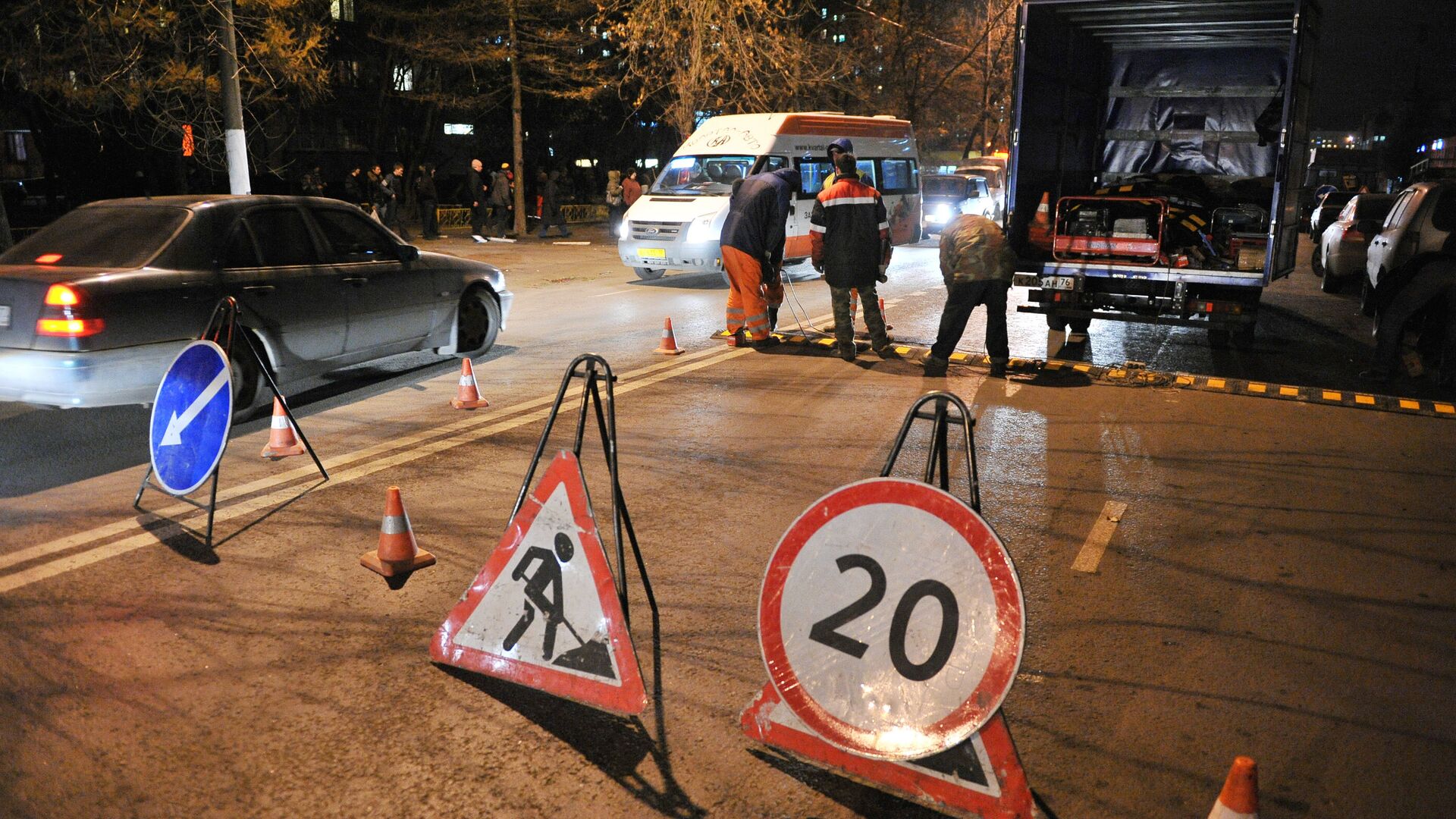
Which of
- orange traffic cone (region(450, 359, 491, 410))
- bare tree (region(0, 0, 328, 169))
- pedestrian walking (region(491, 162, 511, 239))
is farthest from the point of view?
pedestrian walking (region(491, 162, 511, 239))

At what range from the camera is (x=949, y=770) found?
3006 mm

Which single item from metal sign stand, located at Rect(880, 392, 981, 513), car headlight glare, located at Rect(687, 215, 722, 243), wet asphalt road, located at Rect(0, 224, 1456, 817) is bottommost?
wet asphalt road, located at Rect(0, 224, 1456, 817)

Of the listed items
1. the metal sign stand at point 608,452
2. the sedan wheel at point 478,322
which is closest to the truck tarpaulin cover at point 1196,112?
the sedan wheel at point 478,322

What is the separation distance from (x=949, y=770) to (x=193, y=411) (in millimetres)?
4140

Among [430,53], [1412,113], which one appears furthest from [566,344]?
[1412,113]

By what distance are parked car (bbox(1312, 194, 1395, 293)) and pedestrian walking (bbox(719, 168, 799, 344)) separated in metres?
9.94

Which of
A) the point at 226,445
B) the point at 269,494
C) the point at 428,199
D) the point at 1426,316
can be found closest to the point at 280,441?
the point at 269,494

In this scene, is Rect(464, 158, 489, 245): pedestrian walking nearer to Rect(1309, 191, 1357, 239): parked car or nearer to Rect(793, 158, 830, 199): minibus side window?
Rect(793, 158, 830, 199): minibus side window

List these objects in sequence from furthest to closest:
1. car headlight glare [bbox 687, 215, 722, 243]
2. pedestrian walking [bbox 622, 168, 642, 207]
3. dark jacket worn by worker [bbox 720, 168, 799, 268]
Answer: pedestrian walking [bbox 622, 168, 642, 207] < car headlight glare [bbox 687, 215, 722, 243] < dark jacket worn by worker [bbox 720, 168, 799, 268]

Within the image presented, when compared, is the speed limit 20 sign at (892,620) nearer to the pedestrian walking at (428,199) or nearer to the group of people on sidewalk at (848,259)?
the group of people on sidewalk at (848,259)

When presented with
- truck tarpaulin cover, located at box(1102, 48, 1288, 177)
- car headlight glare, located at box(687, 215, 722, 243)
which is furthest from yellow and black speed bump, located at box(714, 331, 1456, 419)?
car headlight glare, located at box(687, 215, 722, 243)

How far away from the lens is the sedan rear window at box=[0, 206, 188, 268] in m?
6.95

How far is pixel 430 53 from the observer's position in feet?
90.2

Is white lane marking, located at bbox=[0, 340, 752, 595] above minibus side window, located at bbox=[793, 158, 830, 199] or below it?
below
